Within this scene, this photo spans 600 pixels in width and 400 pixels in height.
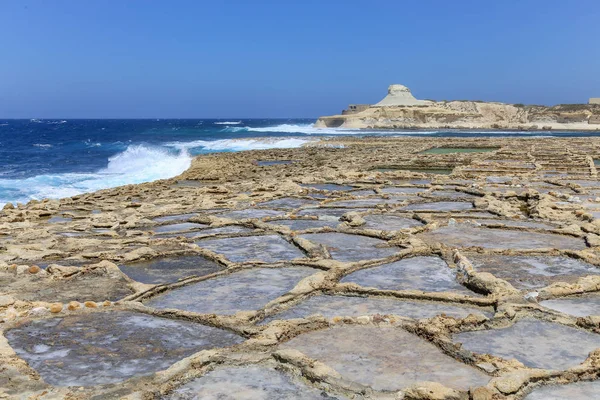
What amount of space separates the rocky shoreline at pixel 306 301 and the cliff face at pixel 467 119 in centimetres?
5610

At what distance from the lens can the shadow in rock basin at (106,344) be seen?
3104 mm

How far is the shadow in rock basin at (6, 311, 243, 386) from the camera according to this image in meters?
3.10

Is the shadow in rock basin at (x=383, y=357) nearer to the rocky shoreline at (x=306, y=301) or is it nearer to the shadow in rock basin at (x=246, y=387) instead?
the rocky shoreline at (x=306, y=301)

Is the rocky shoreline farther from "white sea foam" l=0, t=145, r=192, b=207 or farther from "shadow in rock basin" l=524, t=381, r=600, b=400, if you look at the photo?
"white sea foam" l=0, t=145, r=192, b=207

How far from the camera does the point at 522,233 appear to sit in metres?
6.45

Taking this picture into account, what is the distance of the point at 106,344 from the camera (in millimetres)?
3457

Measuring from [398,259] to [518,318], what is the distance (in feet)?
5.33

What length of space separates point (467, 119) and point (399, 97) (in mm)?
20766

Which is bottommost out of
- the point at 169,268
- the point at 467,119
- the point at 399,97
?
the point at 169,268

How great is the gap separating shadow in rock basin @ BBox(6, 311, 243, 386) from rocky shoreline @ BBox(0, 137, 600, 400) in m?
0.01

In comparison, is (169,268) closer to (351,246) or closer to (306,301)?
(306,301)

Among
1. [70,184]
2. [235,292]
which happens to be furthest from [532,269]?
[70,184]

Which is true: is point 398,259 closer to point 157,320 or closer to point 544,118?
point 157,320

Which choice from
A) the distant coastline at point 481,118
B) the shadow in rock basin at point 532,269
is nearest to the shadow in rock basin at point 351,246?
the shadow in rock basin at point 532,269
